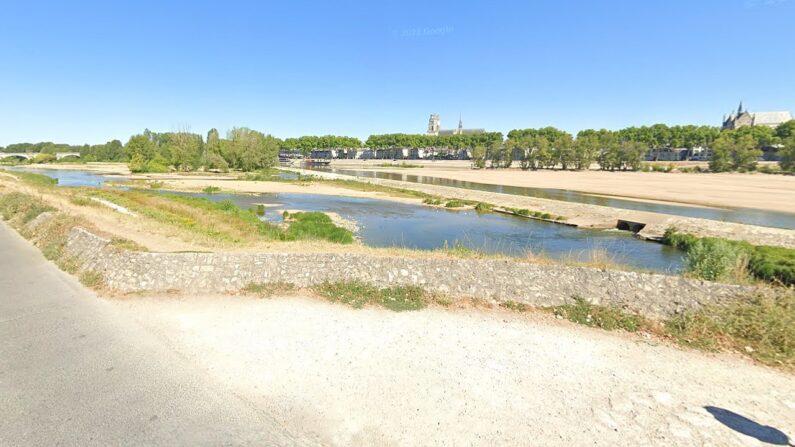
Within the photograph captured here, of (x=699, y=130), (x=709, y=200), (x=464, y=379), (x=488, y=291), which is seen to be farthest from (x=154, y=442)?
(x=699, y=130)

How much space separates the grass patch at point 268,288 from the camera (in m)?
10.4

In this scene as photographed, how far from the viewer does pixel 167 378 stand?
6402 millimetres

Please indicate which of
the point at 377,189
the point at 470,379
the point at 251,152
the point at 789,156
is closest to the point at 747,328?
the point at 470,379

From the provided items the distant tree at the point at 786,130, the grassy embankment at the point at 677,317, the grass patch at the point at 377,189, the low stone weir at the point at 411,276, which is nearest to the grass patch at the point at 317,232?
the grassy embankment at the point at 677,317

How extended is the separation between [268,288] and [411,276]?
439 centimetres

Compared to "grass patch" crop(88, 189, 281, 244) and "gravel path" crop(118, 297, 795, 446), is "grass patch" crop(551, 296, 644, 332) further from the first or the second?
"grass patch" crop(88, 189, 281, 244)

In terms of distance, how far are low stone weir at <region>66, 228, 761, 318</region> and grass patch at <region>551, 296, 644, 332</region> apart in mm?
218

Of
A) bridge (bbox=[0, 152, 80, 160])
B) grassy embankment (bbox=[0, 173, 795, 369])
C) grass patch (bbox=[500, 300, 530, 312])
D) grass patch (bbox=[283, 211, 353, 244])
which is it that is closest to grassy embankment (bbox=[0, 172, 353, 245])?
grass patch (bbox=[283, 211, 353, 244])

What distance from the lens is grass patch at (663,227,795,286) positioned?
11.6 m

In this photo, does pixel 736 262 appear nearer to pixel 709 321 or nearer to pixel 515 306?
pixel 709 321

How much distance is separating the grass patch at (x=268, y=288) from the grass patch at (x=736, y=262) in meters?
13.0

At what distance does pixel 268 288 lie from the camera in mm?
10586

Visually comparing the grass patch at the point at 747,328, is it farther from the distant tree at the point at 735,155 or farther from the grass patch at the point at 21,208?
the distant tree at the point at 735,155

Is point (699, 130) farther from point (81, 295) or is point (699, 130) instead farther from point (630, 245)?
point (81, 295)
